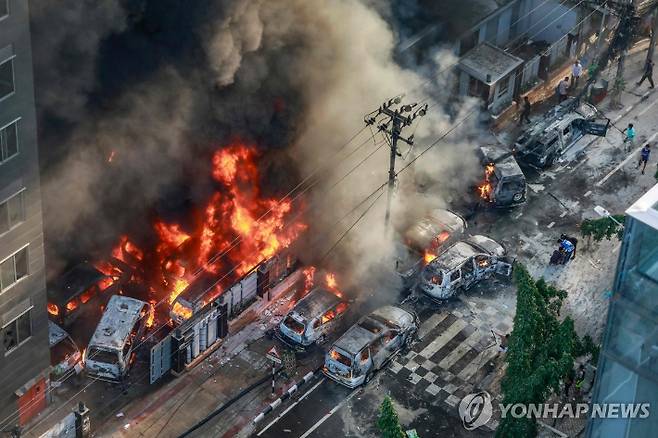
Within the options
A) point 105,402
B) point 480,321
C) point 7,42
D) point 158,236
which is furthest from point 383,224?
point 7,42

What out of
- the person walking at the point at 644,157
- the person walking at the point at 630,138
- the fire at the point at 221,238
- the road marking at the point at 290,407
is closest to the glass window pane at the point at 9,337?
the fire at the point at 221,238

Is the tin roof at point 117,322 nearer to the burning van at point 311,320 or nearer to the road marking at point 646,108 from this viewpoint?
the burning van at point 311,320

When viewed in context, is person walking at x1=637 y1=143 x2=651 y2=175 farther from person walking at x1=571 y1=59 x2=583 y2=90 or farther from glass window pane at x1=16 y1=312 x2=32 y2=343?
glass window pane at x1=16 y1=312 x2=32 y2=343

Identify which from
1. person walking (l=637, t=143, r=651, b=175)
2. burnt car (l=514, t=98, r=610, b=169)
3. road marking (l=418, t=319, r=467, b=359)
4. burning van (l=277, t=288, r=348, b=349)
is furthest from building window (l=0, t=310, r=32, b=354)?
person walking (l=637, t=143, r=651, b=175)

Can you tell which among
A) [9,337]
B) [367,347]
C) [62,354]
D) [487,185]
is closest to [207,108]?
[62,354]

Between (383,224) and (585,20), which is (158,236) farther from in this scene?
(585,20)

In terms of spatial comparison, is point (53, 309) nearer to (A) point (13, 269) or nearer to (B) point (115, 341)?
(B) point (115, 341)
